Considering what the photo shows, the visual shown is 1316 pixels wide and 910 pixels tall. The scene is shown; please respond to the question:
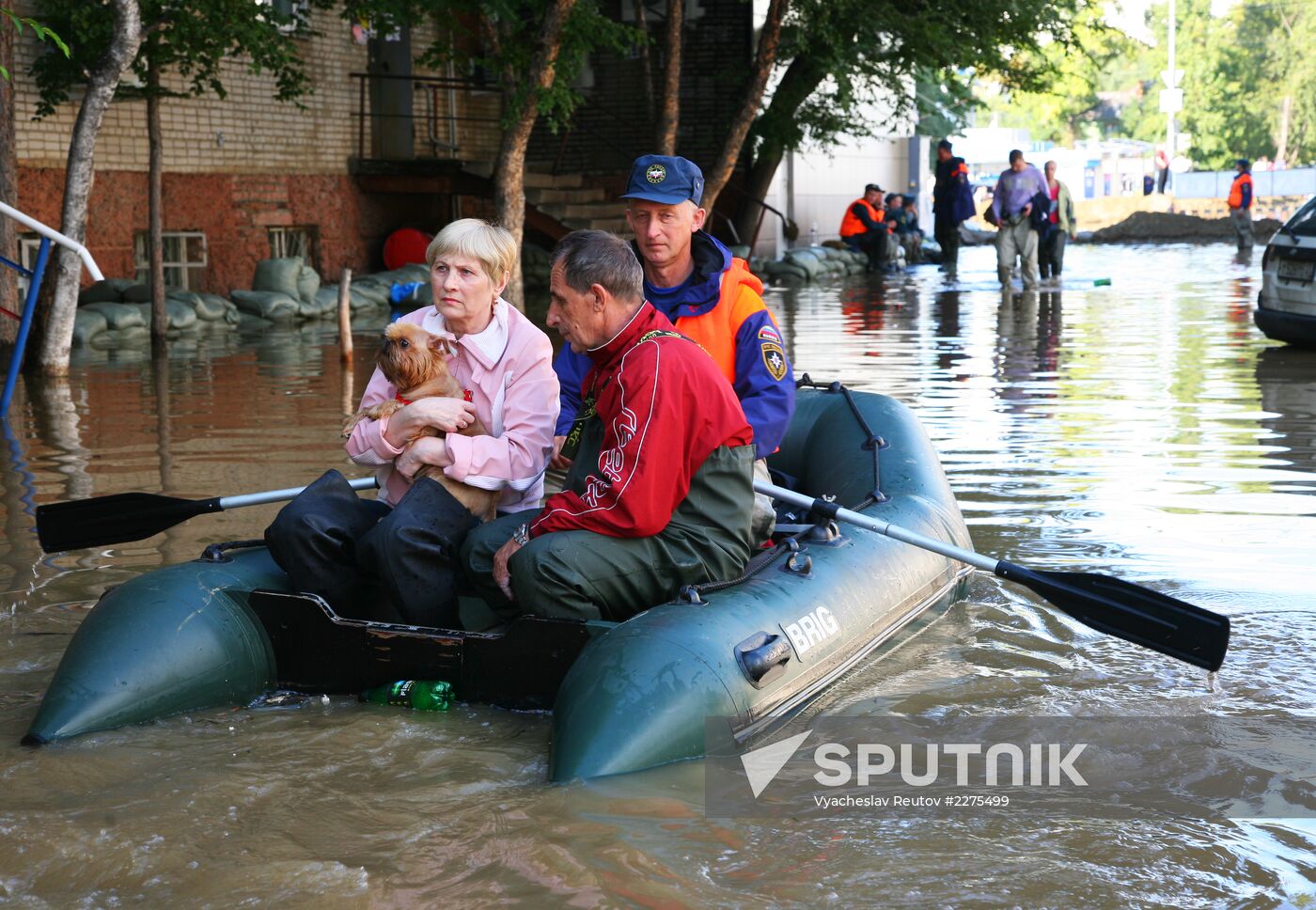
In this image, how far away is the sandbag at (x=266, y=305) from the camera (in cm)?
1700

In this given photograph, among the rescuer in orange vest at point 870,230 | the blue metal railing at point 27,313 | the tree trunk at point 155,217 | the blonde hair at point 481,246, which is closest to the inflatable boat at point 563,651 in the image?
the blonde hair at point 481,246

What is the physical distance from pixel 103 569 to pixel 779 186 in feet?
74.3

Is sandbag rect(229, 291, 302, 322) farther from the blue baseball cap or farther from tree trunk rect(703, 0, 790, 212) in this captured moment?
the blue baseball cap

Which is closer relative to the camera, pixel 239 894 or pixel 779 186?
pixel 239 894

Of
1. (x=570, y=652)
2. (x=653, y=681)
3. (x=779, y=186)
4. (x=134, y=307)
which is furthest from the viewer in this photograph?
(x=779, y=186)

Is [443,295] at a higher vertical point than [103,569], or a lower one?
higher

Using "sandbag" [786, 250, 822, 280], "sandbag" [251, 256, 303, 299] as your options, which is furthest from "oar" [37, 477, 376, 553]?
"sandbag" [786, 250, 822, 280]

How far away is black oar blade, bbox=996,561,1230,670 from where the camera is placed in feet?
13.5

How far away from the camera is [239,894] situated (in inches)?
124

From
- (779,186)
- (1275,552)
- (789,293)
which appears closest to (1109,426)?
(1275,552)

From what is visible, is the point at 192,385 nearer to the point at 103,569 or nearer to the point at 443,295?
the point at 103,569

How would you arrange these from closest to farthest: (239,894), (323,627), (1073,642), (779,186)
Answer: (239,894) → (323,627) → (1073,642) → (779,186)

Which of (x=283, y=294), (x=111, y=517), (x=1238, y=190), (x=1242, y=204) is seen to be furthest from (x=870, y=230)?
(x=111, y=517)

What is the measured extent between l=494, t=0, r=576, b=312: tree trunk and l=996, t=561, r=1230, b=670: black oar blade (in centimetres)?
964
